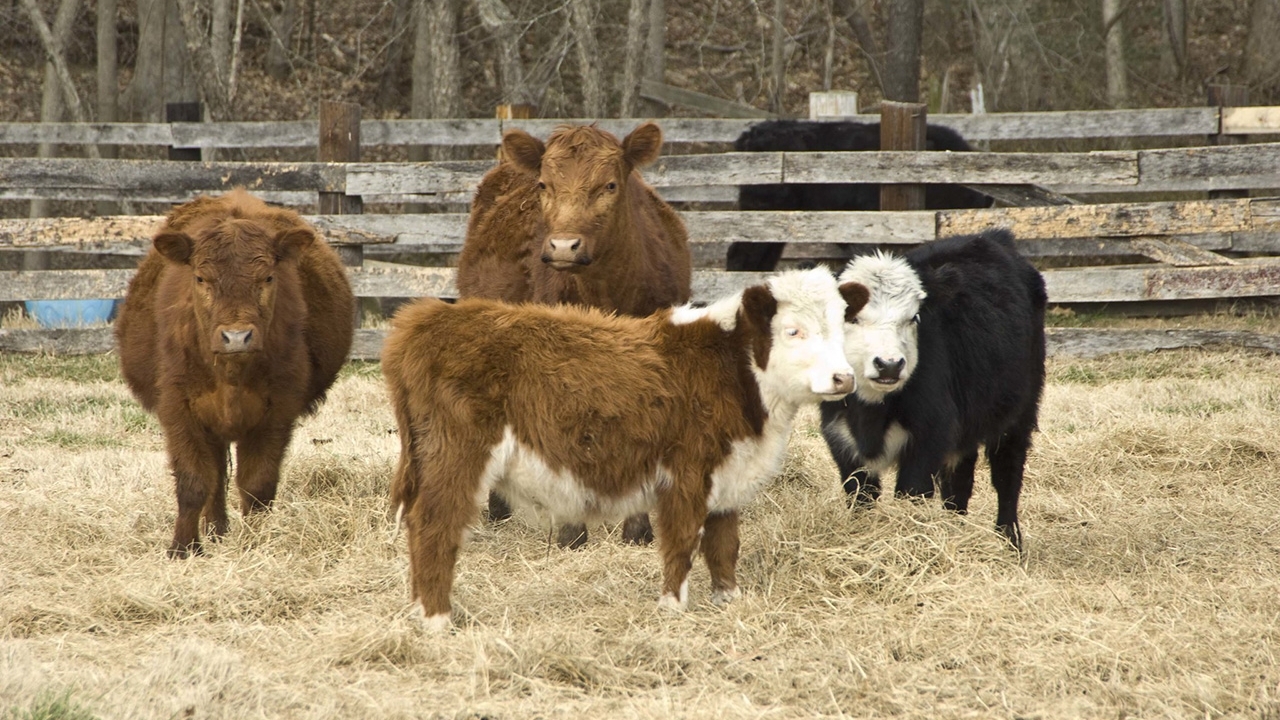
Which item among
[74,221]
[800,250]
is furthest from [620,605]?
[800,250]

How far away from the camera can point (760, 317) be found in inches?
179

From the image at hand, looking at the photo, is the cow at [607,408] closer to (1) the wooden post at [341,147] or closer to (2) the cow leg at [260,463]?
(2) the cow leg at [260,463]

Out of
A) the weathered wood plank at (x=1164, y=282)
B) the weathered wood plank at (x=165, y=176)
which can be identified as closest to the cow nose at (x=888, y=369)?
the weathered wood plank at (x=1164, y=282)

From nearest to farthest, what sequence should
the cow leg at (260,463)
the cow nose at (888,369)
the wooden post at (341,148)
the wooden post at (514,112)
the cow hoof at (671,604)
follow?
1. the cow hoof at (671,604)
2. the cow nose at (888,369)
3. the cow leg at (260,463)
4. the wooden post at (341,148)
5. the wooden post at (514,112)

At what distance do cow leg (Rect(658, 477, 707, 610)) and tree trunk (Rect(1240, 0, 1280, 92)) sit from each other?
52.5 feet

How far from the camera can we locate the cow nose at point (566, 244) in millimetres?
5555

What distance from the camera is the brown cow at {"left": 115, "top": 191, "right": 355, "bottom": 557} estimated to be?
5270mm

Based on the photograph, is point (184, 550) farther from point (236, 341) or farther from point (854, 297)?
point (854, 297)

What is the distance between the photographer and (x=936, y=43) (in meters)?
21.1

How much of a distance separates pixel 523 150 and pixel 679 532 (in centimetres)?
235

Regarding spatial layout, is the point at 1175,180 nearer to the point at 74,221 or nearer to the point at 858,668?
the point at 858,668

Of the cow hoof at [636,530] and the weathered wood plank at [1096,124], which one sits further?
the weathered wood plank at [1096,124]

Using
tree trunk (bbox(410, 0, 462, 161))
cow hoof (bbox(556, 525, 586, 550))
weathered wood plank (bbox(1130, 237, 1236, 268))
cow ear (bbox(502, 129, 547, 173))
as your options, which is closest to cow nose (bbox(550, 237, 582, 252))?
cow ear (bbox(502, 129, 547, 173))

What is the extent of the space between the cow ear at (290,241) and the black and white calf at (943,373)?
235 centimetres
